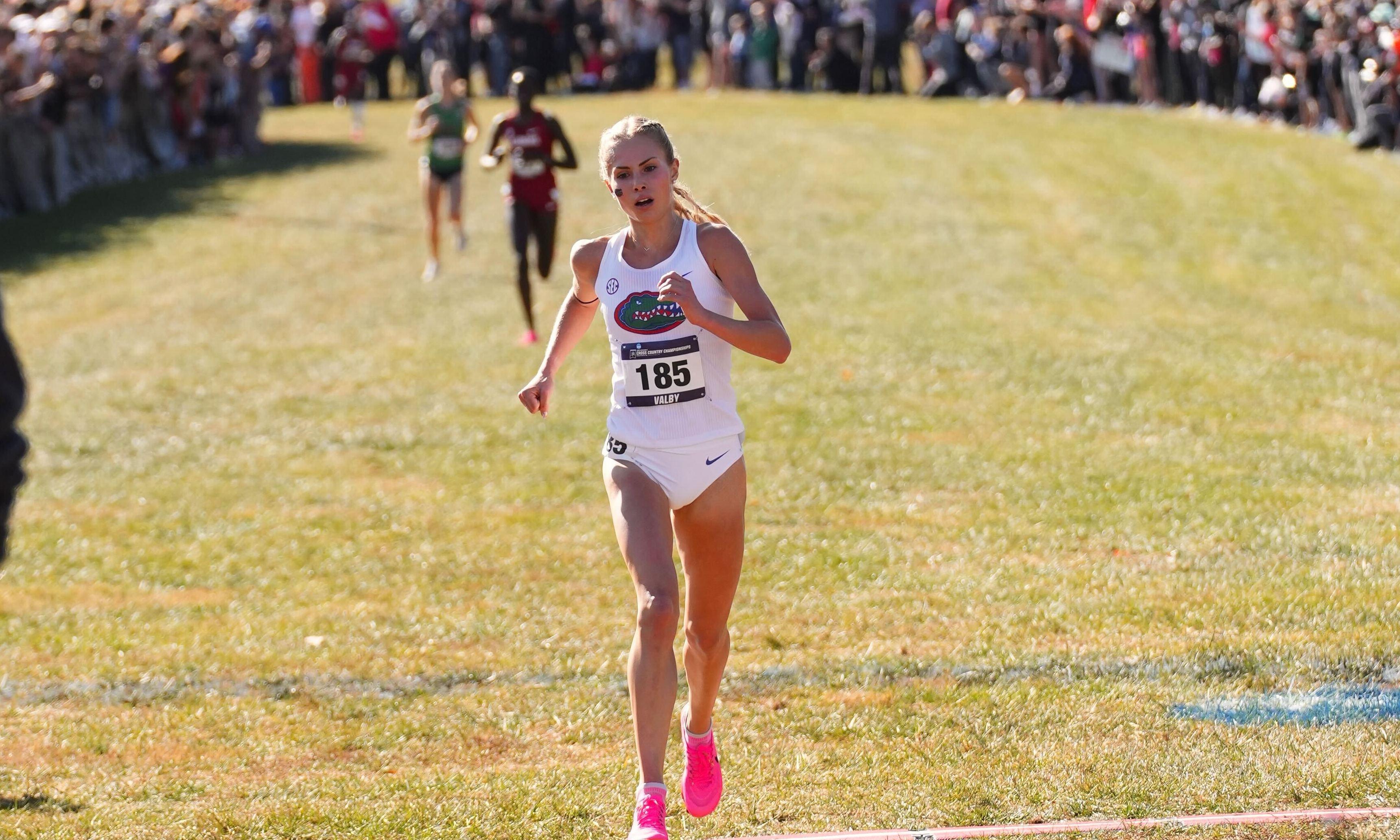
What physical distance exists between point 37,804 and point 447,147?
44.2 ft

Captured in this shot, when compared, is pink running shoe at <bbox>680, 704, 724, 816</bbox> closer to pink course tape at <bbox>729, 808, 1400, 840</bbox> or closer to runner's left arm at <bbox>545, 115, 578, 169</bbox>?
pink course tape at <bbox>729, 808, 1400, 840</bbox>

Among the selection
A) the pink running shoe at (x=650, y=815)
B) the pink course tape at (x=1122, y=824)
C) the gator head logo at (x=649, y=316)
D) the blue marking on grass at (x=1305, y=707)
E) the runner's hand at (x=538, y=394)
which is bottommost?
the blue marking on grass at (x=1305, y=707)

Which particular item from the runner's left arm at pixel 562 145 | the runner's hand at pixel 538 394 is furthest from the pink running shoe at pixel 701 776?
the runner's left arm at pixel 562 145

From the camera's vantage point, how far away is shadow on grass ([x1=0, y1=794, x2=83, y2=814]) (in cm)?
611

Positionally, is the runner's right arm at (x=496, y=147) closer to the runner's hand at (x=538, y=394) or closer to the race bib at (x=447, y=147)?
the race bib at (x=447, y=147)

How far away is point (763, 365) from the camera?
50.0 feet

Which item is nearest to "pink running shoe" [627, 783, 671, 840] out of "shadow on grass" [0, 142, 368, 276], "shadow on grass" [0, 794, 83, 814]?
"shadow on grass" [0, 794, 83, 814]

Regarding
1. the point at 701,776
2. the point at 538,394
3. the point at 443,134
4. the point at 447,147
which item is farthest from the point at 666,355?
the point at 447,147

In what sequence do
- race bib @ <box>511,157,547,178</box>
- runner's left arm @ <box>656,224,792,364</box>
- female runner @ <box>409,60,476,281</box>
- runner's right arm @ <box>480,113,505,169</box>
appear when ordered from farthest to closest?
female runner @ <box>409,60,476,281</box>, race bib @ <box>511,157,547,178</box>, runner's right arm @ <box>480,113,505,169</box>, runner's left arm @ <box>656,224,792,364</box>

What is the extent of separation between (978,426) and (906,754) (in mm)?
6379

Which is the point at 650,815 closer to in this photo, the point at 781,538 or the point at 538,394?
the point at 538,394

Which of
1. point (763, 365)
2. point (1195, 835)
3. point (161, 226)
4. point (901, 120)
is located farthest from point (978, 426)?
point (901, 120)

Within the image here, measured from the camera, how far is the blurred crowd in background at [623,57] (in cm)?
2373

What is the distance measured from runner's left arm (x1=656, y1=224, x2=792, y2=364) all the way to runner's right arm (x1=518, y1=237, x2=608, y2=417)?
40 cm
